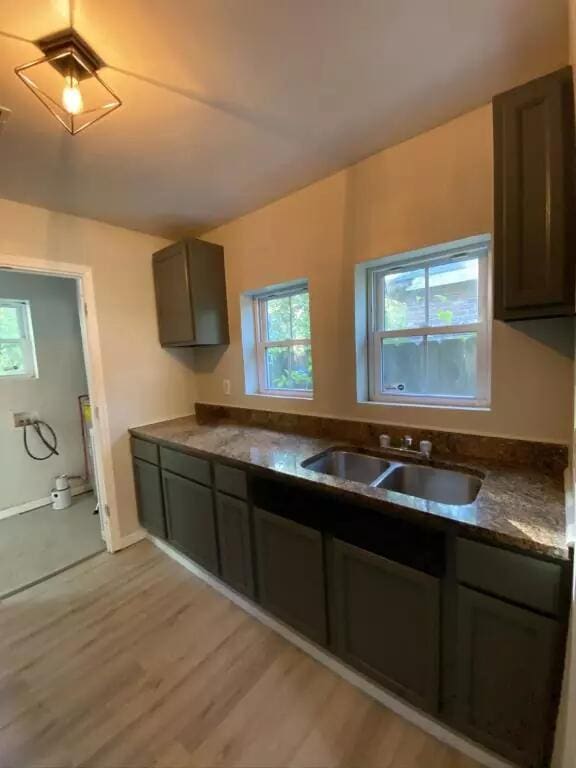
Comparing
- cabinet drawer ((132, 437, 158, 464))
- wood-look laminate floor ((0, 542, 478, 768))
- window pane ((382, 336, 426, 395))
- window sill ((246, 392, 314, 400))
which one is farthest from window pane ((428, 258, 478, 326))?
cabinet drawer ((132, 437, 158, 464))

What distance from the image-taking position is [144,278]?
8.77 ft

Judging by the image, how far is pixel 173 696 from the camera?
1.46m

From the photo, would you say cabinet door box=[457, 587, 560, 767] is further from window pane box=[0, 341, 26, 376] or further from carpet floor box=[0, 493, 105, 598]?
window pane box=[0, 341, 26, 376]

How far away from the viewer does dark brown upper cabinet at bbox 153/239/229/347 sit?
2.44 metres

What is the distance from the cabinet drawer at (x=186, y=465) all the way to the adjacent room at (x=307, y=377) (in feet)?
0.12

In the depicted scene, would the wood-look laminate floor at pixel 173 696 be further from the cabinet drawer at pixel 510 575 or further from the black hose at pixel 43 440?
the black hose at pixel 43 440

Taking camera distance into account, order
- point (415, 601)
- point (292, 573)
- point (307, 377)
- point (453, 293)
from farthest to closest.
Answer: point (307, 377), point (453, 293), point (292, 573), point (415, 601)

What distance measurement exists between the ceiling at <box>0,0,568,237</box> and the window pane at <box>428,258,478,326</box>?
0.66 m

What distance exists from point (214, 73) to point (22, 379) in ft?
10.9

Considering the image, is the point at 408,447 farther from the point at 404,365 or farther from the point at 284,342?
the point at 284,342

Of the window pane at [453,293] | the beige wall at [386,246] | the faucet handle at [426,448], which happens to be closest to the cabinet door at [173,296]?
the beige wall at [386,246]

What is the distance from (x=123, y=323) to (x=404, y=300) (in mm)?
2040

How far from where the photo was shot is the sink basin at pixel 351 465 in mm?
1799

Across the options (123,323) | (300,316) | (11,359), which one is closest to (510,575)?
(300,316)
